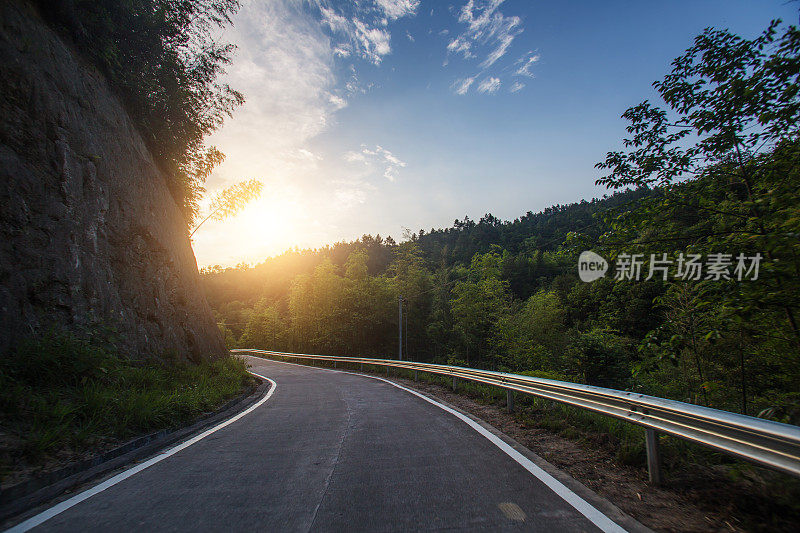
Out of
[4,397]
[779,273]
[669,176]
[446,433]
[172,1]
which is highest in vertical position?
[172,1]

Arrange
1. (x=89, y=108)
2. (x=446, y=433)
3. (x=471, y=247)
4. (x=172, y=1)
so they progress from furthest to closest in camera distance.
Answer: (x=471, y=247)
(x=172, y=1)
(x=89, y=108)
(x=446, y=433)

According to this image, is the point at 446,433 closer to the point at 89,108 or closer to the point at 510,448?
the point at 510,448

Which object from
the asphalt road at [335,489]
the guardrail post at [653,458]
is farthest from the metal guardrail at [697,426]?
the asphalt road at [335,489]

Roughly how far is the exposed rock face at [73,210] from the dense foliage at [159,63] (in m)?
0.64

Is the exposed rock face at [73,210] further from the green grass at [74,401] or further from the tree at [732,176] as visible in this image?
the tree at [732,176]

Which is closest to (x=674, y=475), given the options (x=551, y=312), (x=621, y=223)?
(x=621, y=223)

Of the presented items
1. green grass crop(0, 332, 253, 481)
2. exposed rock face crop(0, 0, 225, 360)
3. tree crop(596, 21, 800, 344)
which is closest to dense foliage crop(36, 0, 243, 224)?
exposed rock face crop(0, 0, 225, 360)

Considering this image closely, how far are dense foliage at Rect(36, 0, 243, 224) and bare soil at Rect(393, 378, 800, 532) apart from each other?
42.2 feet

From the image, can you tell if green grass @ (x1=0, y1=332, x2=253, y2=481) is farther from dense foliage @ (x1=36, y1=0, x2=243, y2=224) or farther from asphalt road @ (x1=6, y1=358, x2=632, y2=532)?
dense foliage @ (x1=36, y1=0, x2=243, y2=224)

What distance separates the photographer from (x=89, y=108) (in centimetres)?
874

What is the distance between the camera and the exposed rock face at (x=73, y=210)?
599 cm

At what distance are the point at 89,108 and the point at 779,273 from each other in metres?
13.2

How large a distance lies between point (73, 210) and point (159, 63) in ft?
21.0

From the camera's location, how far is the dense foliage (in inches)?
354
